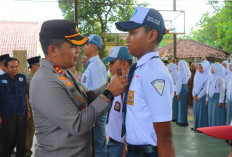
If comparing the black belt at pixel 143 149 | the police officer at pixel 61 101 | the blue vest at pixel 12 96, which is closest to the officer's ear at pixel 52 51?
the police officer at pixel 61 101

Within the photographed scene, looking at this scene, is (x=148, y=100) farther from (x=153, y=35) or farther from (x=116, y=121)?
(x=116, y=121)

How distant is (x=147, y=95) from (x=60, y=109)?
1.82ft

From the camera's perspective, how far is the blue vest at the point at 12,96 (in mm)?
4426

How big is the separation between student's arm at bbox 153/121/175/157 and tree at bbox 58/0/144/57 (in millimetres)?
18899

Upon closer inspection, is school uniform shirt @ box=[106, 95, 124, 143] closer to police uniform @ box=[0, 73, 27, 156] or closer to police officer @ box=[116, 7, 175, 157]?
police officer @ box=[116, 7, 175, 157]

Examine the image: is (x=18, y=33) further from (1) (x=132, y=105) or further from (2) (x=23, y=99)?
(1) (x=132, y=105)

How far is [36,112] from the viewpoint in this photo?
1.68 m

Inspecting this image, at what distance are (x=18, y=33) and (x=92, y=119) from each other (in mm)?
26088

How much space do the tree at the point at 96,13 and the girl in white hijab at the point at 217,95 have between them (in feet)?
47.3

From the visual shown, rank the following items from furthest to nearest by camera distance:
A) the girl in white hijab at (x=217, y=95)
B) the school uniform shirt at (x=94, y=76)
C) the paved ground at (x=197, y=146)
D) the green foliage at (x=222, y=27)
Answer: the green foliage at (x=222, y=27) < the girl in white hijab at (x=217, y=95) < the paved ground at (x=197, y=146) < the school uniform shirt at (x=94, y=76)

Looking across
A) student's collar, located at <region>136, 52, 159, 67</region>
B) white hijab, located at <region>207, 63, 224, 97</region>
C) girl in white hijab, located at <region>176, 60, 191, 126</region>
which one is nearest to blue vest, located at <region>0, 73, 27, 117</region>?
student's collar, located at <region>136, 52, 159, 67</region>

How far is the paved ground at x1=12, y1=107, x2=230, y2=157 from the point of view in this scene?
5.10 metres

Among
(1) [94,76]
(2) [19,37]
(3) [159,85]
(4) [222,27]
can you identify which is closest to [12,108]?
(1) [94,76]

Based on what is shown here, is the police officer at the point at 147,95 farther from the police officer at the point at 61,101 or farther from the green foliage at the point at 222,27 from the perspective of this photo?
the green foliage at the point at 222,27
